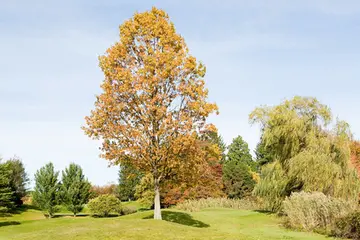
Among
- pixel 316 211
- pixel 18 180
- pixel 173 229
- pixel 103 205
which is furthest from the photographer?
pixel 18 180

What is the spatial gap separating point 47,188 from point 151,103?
26.3 metres

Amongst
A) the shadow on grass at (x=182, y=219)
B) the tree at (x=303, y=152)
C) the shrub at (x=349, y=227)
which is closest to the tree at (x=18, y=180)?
the shadow on grass at (x=182, y=219)

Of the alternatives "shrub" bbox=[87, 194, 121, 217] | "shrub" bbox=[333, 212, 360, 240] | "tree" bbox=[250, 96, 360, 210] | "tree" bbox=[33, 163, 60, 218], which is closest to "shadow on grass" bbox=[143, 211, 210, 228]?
→ "tree" bbox=[250, 96, 360, 210]

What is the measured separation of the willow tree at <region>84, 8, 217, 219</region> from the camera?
25.9 m

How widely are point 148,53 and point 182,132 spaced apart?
6.48 meters

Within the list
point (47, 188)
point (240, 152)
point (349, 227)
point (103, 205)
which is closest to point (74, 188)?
point (47, 188)

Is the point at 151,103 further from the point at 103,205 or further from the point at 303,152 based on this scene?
the point at 103,205

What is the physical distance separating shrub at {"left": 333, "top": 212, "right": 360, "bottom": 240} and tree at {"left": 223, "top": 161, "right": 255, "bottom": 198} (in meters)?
42.1

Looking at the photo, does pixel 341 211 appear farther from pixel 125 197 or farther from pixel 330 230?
pixel 125 197

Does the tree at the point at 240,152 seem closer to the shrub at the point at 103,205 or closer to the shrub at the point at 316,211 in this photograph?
the shrub at the point at 103,205

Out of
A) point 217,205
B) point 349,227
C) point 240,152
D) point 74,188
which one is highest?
point 240,152

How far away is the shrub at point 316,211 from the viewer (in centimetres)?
2408

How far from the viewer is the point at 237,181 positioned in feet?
217

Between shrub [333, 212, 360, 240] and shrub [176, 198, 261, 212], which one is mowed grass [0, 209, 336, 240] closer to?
shrub [333, 212, 360, 240]
